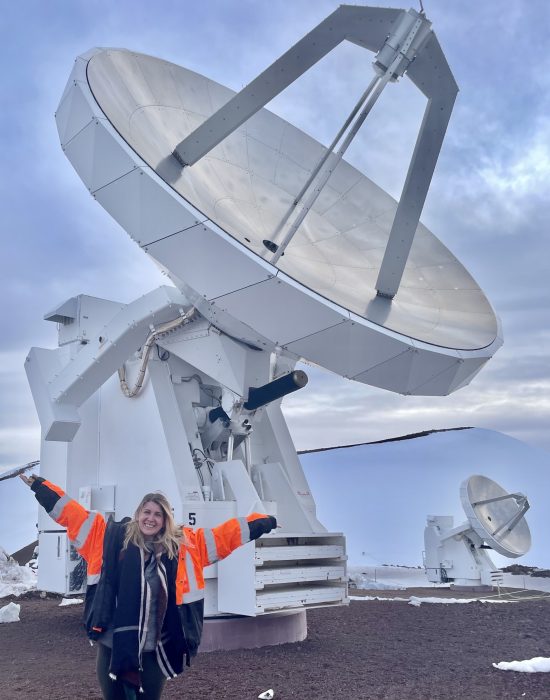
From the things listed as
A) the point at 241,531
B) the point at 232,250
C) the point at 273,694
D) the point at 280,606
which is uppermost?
the point at 232,250

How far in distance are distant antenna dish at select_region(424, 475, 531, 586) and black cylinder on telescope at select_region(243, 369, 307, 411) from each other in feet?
Answer: 30.0

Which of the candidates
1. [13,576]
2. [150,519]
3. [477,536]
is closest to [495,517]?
[477,536]

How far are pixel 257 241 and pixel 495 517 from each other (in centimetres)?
1153

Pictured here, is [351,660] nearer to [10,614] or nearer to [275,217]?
[275,217]

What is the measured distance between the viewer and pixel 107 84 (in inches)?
353

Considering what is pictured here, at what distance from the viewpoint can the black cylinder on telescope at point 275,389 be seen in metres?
9.59

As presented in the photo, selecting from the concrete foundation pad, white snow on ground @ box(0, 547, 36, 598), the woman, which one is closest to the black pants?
the woman

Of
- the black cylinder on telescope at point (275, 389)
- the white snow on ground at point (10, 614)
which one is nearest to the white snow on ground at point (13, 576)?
the white snow on ground at point (10, 614)

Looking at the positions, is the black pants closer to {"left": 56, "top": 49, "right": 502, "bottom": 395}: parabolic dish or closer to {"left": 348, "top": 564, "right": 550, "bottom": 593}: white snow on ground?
{"left": 56, "top": 49, "right": 502, "bottom": 395}: parabolic dish

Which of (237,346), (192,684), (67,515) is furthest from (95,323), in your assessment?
(67,515)

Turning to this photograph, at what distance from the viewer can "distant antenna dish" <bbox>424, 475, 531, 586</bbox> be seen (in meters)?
17.3

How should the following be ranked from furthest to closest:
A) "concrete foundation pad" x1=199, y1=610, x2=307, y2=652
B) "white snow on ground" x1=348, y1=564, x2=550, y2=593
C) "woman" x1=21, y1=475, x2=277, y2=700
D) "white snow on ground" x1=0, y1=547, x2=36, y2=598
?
1. "white snow on ground" x1=348, y1=564, x2=550, y2=593
2. "white snow on ground" x1=0, y1=547, x2=36, y2=598
3. "concrete foundation pad" x1=199, y1=610, x2=307, y2=652
4. "woman" x1=21, y1=475, x2=277, y2=700

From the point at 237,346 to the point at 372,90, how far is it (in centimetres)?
360

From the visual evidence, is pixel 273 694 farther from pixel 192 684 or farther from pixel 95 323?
pixel 95 323
